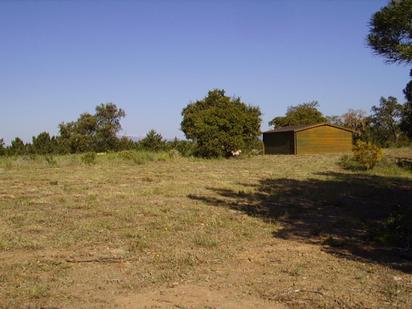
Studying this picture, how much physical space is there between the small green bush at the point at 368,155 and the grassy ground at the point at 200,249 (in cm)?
721

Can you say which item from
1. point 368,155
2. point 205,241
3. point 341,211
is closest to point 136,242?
point 205,241

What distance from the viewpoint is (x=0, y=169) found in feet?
73.9

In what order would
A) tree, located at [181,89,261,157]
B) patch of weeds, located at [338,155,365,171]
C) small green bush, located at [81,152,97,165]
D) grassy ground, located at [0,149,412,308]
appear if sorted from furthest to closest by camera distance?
1. tree, located at [181,89,261,157]
2. small green bush, located at [81,152,97,165]
3. patch of weeds, located at [338,155,365,171]
4. grassy ground, located at [0,149,412,308]

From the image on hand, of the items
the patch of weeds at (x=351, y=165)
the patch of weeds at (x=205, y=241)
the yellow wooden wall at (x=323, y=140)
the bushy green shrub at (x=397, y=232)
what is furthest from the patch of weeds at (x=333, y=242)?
the yellow wooden wall at (x=323, y=140)

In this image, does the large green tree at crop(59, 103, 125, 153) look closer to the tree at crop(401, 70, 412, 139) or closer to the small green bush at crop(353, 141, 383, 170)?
the small green bush at crop(353, 141, 383, 170)

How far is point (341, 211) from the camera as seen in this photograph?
10.6m

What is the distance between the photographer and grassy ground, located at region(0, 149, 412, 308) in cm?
481

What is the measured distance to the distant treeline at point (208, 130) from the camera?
30.4 metres

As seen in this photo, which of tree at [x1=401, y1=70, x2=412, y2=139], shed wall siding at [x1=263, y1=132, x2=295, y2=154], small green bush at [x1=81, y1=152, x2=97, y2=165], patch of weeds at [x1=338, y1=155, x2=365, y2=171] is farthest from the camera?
shed wall siding at [x1=263, y1=132, x2=295, y2=154]

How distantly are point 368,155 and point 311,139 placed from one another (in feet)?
57.7

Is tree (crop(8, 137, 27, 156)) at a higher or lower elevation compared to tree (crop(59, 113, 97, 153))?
lower

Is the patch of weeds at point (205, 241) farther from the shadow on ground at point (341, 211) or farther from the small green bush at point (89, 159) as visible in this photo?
the small green bush at point (89, 159)

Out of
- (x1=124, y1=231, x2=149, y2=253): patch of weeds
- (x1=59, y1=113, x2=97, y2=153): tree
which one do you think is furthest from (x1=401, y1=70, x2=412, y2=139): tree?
(x1=59, y1=113, x2=97, y2=153): tree

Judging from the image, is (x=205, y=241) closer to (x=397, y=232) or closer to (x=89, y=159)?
(x=397, y=232)
